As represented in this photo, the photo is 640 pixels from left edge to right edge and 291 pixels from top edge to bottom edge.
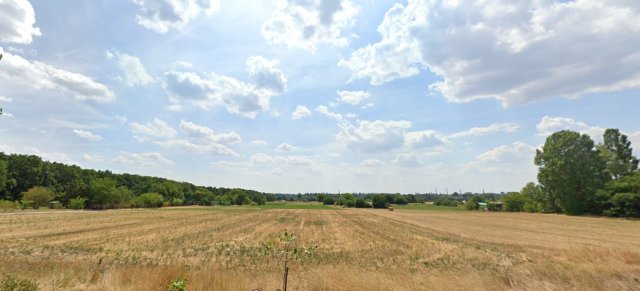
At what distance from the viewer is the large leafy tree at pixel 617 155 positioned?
259 feet

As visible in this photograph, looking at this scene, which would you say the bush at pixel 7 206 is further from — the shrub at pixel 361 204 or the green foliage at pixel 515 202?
the green foliage at pixel 515 202

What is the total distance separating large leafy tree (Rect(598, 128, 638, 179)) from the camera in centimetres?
7888

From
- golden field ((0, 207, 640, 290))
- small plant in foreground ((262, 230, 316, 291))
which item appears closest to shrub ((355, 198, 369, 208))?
golden field ((0, 207, 640, 290))

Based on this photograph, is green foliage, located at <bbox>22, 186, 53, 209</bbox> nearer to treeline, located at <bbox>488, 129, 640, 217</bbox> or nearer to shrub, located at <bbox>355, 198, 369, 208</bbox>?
shrub, located at <bbox>355, 198, 369, 208</bbox>

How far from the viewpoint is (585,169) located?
76.8 m

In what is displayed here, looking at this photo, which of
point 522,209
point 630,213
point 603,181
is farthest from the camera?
point 522,209

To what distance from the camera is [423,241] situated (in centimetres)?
3572

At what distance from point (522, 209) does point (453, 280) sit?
122 meters

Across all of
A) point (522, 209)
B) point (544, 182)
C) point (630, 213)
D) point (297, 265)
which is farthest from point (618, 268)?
point (522, 209)

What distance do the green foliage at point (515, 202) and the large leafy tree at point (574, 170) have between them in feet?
121

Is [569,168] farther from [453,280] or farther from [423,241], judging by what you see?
[453,280]

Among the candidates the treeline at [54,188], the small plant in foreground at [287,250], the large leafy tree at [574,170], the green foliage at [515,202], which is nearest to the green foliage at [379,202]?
the green foliage at [515,202]

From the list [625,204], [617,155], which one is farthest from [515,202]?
Result: [625,204]

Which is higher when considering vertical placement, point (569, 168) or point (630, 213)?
point (569, 168)
